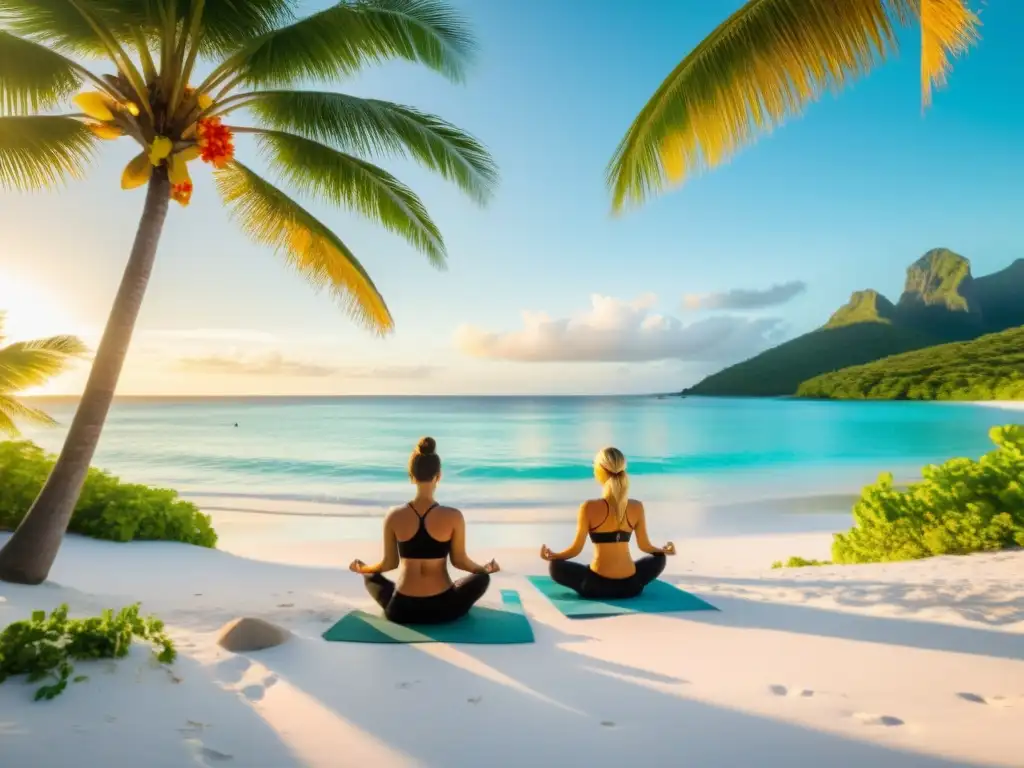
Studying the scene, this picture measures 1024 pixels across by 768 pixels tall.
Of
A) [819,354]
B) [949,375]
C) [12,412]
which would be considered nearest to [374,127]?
[12,412]

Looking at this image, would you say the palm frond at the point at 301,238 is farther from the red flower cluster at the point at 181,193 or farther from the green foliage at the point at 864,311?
the green foliage at the point at 864,311

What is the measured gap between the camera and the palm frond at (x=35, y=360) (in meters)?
7.70

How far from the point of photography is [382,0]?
5523 millimetres

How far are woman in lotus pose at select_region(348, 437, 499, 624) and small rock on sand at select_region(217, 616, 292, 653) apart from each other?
0.59 metres

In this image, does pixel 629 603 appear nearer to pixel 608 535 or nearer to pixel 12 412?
pixel 608 535

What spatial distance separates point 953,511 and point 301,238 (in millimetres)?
7787

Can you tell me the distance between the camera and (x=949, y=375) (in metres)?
61.0

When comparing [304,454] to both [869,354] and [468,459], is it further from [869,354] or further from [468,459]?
[869,354]

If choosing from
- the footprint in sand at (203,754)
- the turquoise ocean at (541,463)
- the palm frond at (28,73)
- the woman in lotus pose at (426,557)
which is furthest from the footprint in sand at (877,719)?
the turquoise ocean at (541,463)

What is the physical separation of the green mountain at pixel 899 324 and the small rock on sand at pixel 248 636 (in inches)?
3752

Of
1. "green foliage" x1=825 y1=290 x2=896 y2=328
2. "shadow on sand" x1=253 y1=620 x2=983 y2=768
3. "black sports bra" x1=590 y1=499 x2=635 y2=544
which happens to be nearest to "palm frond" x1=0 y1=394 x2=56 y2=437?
"shadow on sand" x1=253 y1=620 x2=983 y2=768

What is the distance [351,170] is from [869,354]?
99.3 meters

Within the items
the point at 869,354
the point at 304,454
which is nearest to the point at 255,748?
the point at 304,454

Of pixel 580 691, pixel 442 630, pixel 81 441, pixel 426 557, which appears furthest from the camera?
pixel 81 441
